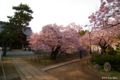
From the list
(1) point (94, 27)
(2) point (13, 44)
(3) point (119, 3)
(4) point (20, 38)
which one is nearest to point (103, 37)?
(1) point (94, 27)

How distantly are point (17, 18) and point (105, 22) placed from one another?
2029 cm

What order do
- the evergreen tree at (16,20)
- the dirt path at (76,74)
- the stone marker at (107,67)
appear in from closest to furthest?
the dirt path at (76,74)
the stone marker at (107,67)
the evergreen tree at (16,20)

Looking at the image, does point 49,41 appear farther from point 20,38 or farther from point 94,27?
point 20,38

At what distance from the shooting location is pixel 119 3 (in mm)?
7664

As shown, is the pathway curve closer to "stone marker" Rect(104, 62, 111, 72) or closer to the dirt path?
the dirt path

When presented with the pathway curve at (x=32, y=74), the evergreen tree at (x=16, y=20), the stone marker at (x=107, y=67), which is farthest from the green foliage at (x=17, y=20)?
the stone marker at (x=107, y=67)

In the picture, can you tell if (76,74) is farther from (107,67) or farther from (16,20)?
(16,20)

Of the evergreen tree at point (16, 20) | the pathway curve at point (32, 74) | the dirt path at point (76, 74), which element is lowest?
the dirt path at point (76, 74)

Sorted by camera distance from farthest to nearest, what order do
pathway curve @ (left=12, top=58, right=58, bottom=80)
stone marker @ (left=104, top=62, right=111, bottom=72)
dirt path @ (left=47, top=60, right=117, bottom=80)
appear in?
stone marker @ (left=104, top=62, right=111, bottom=72)
dirt path @ (left=47, top=60, right=117, bottom=80)
pathway curve @ (left=12, top=58, right=58, bottom=80)

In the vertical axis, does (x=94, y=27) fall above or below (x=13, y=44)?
above

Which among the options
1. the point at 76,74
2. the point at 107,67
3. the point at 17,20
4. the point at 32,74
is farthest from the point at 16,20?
the point at 107,67

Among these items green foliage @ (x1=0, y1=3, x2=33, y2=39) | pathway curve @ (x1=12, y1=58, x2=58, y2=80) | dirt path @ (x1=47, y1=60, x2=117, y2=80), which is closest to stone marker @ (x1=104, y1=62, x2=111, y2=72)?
dirt path @ (x1=47, y1=60, x2=117, y2=80)

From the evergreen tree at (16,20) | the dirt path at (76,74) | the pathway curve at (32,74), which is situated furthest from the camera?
the evergreen tree at (16,20)

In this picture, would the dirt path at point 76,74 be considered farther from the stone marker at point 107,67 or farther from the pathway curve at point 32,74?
the stone marker at point 107,67
